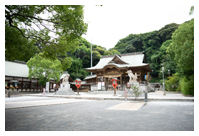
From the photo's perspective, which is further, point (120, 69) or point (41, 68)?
point (120, 69)

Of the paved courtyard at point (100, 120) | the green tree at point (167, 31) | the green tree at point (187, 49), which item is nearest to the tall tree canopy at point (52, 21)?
the paved courtyard at point (100, 120)

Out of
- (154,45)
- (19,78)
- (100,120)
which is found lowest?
(100,120)

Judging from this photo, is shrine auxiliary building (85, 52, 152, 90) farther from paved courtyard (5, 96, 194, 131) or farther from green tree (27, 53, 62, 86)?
paved courtyard (5, 96, 194, 131)

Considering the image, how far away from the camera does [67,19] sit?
18.6ft

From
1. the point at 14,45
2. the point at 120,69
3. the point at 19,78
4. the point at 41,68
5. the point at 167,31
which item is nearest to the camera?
the point at 14,45

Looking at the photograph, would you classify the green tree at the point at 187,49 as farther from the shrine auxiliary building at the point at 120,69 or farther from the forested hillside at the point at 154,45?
the forested hillside at the point at 154,45

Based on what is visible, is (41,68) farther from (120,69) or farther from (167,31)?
(167,31)

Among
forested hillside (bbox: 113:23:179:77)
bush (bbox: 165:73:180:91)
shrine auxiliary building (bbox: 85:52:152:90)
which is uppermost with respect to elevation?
forested hillside (bbox: 113:23:179:77)

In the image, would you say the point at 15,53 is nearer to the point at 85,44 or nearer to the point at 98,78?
the point at 98,78

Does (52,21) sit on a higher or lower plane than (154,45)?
lower

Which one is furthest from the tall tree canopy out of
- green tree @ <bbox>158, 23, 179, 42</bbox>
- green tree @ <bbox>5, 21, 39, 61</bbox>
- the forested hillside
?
green tree @ <bbox>158, 23, 179, 42</bbox>

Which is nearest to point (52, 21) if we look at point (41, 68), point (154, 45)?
point (41, 68)

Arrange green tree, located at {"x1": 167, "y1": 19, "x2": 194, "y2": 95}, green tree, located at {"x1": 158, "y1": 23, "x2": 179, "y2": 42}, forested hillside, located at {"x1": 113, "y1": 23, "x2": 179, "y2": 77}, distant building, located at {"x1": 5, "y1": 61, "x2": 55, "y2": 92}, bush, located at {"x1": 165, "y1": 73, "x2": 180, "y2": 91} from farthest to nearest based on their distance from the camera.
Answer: green tree, located at {"x1": 158, "y1": 23, "x2": 179, "y2": 42} < forested hillside, located at {"x1": 113, "y1": 23, "x2": 179, "y2": 77} < distant building, located at {"x1": 5, "y1": 61, "x2": 55, "y2": 92} < bush, located at {"x1": 165, "y1": 73, "x2": 180, "y2": 91} < green tree, located at {"x1": 167, "y1": 19, "x2": 194, "y2": 95}
